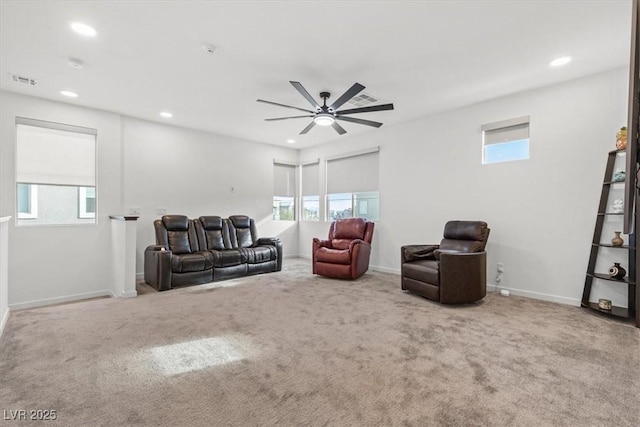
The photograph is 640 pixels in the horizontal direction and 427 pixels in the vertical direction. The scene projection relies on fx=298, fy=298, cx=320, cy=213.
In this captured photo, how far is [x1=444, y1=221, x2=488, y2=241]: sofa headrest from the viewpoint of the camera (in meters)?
4.08

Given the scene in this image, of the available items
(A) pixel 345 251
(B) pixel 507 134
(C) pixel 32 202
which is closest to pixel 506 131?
Answer: (B) pixel 507 134

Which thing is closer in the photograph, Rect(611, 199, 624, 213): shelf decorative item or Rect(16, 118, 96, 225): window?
Rect(611, 199, 624, 213): shelf decorative item

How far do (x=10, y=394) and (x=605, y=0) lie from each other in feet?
16.8

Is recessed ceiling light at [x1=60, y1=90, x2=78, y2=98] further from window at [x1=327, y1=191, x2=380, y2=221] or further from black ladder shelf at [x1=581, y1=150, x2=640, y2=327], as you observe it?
black ladder shelf at [x1=581, y1=150, x2=640, y2=327]

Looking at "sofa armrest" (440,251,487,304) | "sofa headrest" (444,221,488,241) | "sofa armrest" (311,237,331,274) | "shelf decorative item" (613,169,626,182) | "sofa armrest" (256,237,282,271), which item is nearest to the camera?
"shelf decorative item" (613,169,626,182)

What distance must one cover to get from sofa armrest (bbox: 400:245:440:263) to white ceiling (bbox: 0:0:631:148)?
7.32 ft

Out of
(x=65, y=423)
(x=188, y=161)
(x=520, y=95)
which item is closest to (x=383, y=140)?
(x=520, y=95)

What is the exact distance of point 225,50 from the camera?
3117 mm

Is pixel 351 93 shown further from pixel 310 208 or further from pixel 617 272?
pixel 310 208

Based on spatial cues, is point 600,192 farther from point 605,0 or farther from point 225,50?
point 225,50

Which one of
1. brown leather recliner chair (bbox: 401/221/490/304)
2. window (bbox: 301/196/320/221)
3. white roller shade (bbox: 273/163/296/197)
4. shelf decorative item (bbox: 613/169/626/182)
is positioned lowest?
brown leather recliner chair (bbox: 401/221/490/304)

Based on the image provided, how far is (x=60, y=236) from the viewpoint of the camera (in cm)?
446

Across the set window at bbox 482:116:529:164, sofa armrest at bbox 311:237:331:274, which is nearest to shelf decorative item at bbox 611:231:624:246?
window at bbox 482:116:529:164

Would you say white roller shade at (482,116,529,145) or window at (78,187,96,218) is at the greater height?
white roller shade at (482,116,529,145)
